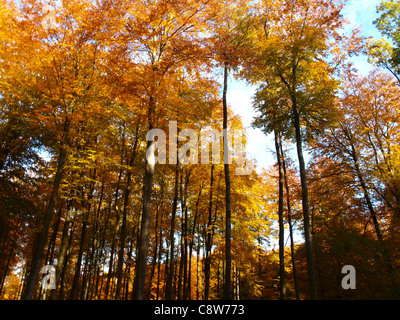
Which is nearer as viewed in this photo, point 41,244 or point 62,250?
point 41,244

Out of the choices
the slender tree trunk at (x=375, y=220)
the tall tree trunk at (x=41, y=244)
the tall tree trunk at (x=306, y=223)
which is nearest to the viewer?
the tall tree trunk at (x=41, y=244)

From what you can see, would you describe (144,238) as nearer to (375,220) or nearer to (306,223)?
(306,223)

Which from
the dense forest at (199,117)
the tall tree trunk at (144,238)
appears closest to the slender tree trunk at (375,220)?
the dense forest at (199,117)

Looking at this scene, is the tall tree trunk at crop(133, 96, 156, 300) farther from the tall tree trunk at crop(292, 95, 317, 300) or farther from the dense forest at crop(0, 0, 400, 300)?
the tall tree trunk at crop(292, 95, 317, 300)

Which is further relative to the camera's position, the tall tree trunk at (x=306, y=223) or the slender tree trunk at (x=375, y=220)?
the slender tree trunk at (x=375, y=220)

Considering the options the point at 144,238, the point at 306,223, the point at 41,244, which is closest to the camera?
the point at 144,238

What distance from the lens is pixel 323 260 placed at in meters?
13.8

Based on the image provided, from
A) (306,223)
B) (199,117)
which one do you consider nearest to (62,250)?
(199,117)

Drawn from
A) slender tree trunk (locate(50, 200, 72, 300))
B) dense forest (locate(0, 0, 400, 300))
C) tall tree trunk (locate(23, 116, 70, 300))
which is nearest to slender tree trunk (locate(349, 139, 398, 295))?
dense forest (locate(0, 0, 400, 300))

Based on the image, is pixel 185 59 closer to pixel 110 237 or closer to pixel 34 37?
pixel 34 37

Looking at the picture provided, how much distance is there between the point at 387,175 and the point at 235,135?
330 inches

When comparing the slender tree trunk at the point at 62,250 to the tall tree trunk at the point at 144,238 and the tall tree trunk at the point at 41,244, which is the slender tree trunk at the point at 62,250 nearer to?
the tall tree trunk at the point at 41,244

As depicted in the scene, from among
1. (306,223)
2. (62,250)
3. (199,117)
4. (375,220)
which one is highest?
(199,117)

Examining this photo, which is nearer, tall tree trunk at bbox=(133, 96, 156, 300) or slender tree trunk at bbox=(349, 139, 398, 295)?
tall tree trunk at bbox=(133, 96, 156, 300)
